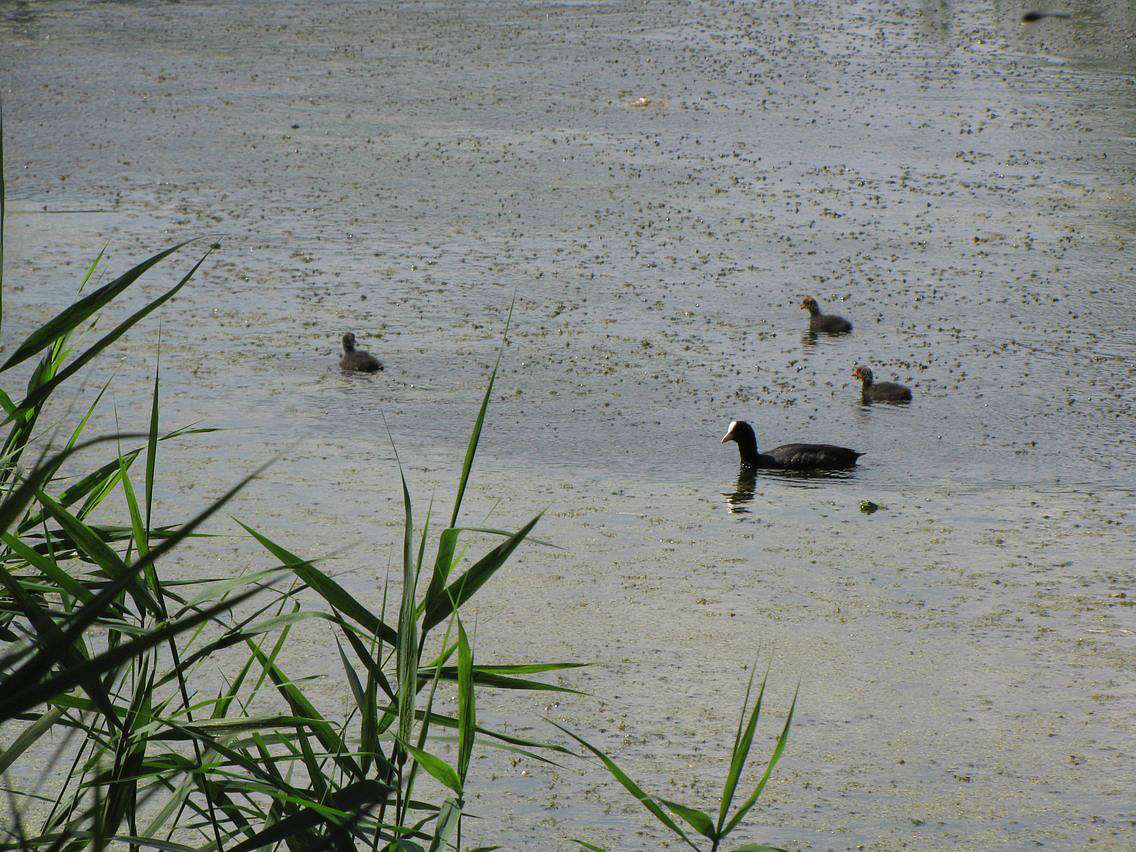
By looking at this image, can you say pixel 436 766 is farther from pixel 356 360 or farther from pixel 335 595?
pixel 356 360

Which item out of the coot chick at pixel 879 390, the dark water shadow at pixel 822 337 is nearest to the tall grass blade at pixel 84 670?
→ the coot chick at pixel 879 390

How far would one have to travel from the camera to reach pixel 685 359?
8430mm

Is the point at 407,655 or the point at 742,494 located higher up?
the point at 407,655

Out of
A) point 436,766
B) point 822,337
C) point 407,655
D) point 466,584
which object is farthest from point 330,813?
point 822,337

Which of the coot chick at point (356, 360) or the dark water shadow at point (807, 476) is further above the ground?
the coot chick at point (356, 360)

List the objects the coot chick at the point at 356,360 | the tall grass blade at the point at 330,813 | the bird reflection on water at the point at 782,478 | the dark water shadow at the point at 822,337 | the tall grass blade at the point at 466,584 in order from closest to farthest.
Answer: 1. the tall grass blade at the point at 330,813
2. the tall grass blade at the point at 466,584
3. the bird reflection on water at the point at 782,478
4. the coot chick at the point at 356,360
5. the dark water shadow at the point at 822,337

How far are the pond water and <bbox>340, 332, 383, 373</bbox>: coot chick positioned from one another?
0.64 feet

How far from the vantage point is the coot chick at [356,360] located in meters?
8.05

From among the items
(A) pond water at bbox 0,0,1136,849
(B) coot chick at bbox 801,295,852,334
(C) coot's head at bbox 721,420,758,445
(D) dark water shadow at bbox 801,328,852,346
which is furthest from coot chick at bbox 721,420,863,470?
(B) coot chick at bbox 801,295,852,334

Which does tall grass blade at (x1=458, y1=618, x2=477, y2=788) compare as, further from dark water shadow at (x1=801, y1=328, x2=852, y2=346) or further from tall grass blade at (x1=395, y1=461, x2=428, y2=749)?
dark water shadow at (x1=801, y1=328, x2=852, y2=346)

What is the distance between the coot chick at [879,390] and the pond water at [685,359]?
0.10 metres

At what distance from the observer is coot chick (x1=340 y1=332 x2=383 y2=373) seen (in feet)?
26.4

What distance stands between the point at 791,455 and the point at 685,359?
1.54 meters

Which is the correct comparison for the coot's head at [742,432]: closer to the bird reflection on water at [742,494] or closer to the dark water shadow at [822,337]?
the bird reflection on water at [742,494]
